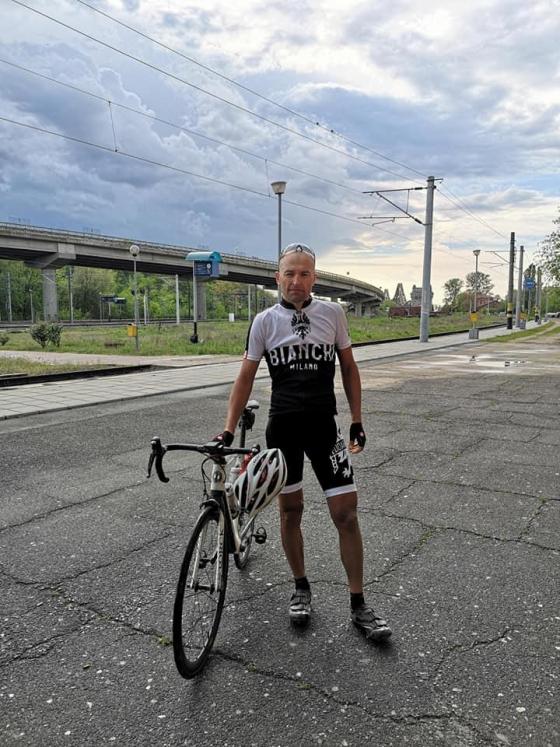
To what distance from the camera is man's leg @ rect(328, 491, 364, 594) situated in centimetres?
290

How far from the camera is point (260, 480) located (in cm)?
262

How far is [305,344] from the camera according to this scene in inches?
113

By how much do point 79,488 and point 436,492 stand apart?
3.25 metres

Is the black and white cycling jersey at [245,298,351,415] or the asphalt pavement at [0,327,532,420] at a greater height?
the black and white cycling jersey at [245,298,351,415]

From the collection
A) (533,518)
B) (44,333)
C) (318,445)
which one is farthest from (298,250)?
(44,333)

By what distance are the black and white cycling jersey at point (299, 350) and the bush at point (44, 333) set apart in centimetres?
2203

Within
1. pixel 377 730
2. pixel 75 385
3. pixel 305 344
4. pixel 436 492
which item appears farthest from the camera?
pixel 75 385

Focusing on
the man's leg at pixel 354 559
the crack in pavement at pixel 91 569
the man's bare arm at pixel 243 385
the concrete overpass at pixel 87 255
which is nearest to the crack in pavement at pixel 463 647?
the man's leg at pixel 354 559

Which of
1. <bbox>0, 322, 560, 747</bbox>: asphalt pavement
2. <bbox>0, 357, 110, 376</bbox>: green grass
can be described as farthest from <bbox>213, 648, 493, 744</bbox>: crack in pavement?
<bbox>0, 357, 110, 376</bbox>: green grass

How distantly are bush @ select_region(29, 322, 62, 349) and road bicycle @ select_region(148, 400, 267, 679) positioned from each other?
2207 cm

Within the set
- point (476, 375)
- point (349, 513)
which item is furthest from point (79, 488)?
point (476, 375)

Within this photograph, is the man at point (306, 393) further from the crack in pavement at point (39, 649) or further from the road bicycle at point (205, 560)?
the crack in pavement at point (39, 649)

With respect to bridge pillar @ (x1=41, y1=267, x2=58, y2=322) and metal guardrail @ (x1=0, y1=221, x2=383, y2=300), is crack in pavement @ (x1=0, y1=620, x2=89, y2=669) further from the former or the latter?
bridge pillar @ (x1=41, y1=267, x2=58, y2=322)

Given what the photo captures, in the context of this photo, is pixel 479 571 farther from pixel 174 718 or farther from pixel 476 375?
pixel 476 375
